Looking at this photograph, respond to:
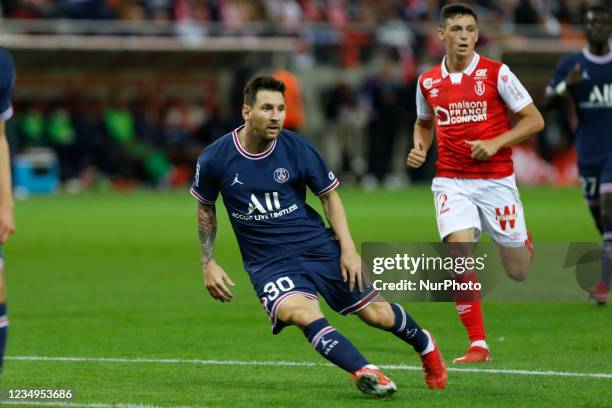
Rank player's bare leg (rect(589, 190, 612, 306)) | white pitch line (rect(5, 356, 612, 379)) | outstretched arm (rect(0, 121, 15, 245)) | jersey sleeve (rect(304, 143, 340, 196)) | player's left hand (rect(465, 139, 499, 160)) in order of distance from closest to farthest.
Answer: outstretched arm (rect(0, 121, 15, 245)) → jersey sleeve (rect(304, 143, 340, 196)) → white pitch line (rect(5, 356, 612, 379)) → player's left hand (rect(465, 139, 499, 160)) → player's bare leg (rect(589, 190, 612, 306))

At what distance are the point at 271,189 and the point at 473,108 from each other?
7.98 ft

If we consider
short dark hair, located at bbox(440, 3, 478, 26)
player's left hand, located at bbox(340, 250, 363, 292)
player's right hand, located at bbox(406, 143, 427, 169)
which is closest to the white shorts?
player's right hand, located at bbox(406, 143, 427, 169)

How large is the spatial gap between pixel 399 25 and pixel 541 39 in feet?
15.5

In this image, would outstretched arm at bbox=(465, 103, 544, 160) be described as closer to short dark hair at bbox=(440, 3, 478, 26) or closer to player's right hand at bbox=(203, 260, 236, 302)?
short dark hair at bbox=(440, 3, 478, 26)

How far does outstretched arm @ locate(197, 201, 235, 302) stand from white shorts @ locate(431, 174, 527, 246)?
225 cm

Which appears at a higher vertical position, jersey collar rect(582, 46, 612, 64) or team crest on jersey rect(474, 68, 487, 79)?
team crest on jersey rect(474, 68, 487, 79)

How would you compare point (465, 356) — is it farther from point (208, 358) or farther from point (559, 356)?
point (208, 358)

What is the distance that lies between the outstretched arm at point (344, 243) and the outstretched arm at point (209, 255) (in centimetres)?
72

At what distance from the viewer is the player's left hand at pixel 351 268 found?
809 cm

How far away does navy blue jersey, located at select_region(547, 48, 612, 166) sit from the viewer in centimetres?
1283

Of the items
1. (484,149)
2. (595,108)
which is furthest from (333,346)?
(595,108)

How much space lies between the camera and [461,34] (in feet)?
32.8


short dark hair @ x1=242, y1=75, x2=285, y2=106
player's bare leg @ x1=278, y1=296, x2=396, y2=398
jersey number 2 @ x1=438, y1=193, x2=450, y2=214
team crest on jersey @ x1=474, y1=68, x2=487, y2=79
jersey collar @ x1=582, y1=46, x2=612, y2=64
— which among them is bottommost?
player's bare leg @ x1=278, y1=296, x2=396, y2=398

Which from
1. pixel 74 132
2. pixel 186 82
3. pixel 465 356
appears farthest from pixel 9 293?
pixel 186 82
